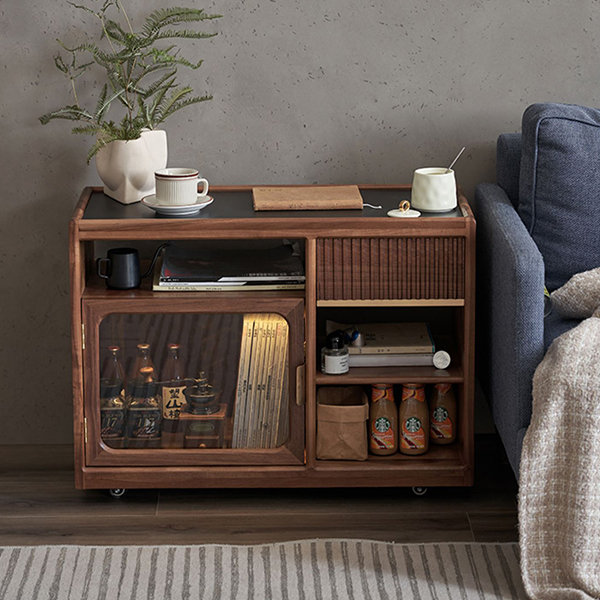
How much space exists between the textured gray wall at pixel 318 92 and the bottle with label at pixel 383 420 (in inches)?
21.7

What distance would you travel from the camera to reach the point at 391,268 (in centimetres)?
221

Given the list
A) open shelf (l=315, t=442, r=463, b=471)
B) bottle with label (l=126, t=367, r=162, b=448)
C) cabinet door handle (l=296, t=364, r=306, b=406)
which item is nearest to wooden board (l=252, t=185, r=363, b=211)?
cabinet door handle (l=296, t=364, r=306, b=406)

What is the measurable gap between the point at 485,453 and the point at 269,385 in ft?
2.12

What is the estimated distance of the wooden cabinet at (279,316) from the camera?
2178mm

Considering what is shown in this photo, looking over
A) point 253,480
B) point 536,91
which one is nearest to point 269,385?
point 253,480

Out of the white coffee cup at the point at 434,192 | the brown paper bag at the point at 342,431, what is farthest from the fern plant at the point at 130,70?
the brown paper bag at the point at 342,431

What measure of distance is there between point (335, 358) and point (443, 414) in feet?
0.97

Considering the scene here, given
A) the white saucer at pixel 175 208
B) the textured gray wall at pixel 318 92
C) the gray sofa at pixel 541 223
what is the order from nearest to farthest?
the gray sofa at pixel 541 223, the white saucer at pixel 175 208, the textured gray wall at pixel 318 92

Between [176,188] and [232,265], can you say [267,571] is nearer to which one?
[232,265]

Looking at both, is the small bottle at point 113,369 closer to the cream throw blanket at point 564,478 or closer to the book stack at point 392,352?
the book stack at point 392,352

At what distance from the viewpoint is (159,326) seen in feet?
7.32

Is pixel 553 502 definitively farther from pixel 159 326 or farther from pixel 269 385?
pixel 159 326

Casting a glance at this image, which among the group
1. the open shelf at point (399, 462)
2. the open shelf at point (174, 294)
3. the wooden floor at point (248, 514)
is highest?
the open shelf at point (174, 294)

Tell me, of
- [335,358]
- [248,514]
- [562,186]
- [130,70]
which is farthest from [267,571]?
[130,70]
